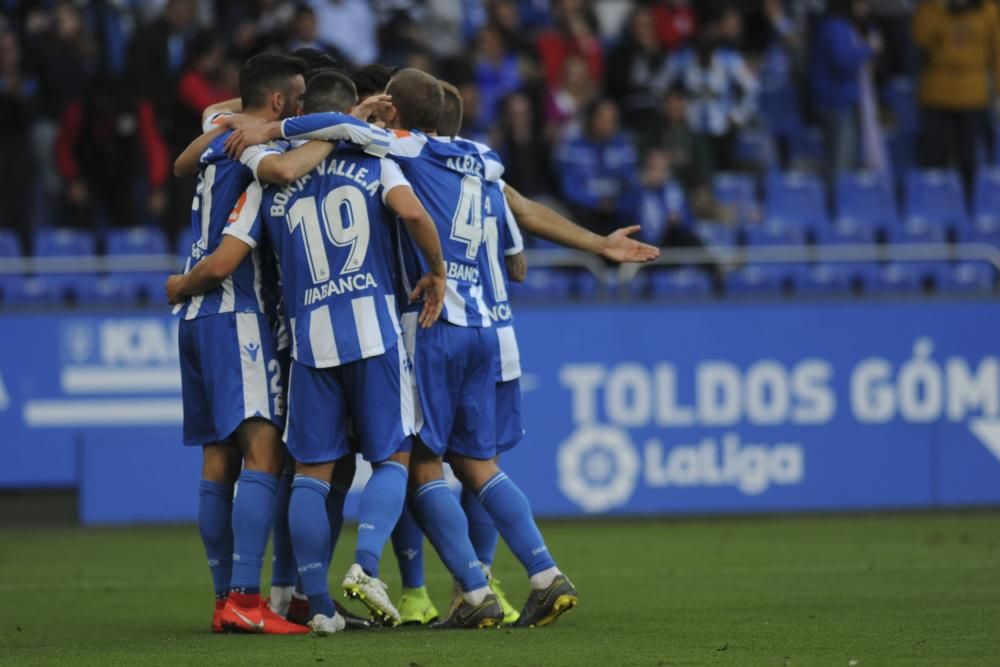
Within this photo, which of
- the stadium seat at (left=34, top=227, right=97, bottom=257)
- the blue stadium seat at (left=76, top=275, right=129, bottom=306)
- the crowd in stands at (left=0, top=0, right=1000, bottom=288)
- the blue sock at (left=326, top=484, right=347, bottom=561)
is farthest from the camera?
the crowd in stands at (left=0, top=0, right=1000, bottom=288)

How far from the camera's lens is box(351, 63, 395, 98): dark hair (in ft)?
26.7

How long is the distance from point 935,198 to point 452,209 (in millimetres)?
10227

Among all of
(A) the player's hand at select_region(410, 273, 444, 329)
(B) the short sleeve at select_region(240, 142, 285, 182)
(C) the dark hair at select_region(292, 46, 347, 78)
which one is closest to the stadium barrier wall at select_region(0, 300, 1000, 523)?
(C) the dark hair at select_region(292, 46, 347, 78)

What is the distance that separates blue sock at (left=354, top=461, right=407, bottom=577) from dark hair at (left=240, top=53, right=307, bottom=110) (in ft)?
5.38

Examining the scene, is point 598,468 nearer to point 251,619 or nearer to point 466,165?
point 466,165

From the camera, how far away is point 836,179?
57.7ft

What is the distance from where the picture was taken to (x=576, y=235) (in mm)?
8000

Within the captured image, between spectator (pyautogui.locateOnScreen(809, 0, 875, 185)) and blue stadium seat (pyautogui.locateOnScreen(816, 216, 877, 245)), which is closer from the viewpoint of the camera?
blue stadium seat (pyautogui.locateOnScreen(816, 216, 877, 245))

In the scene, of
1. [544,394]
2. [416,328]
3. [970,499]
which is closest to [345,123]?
[416,328]

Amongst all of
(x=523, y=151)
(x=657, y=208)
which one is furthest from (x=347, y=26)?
(x=657, y=208)

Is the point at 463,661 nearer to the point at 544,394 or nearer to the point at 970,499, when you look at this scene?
the point at 544,394

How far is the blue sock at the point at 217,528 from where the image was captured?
25.1 ft

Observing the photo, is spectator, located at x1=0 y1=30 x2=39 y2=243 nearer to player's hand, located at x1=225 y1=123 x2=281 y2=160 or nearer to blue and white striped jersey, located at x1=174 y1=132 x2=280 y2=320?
blue and white striped jersey, located at x1=174 y1=132 x2=280 y2=320

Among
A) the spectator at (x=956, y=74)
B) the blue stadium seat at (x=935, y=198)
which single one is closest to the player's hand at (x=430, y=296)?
the blue stadium seat at (x=935, y=198)
